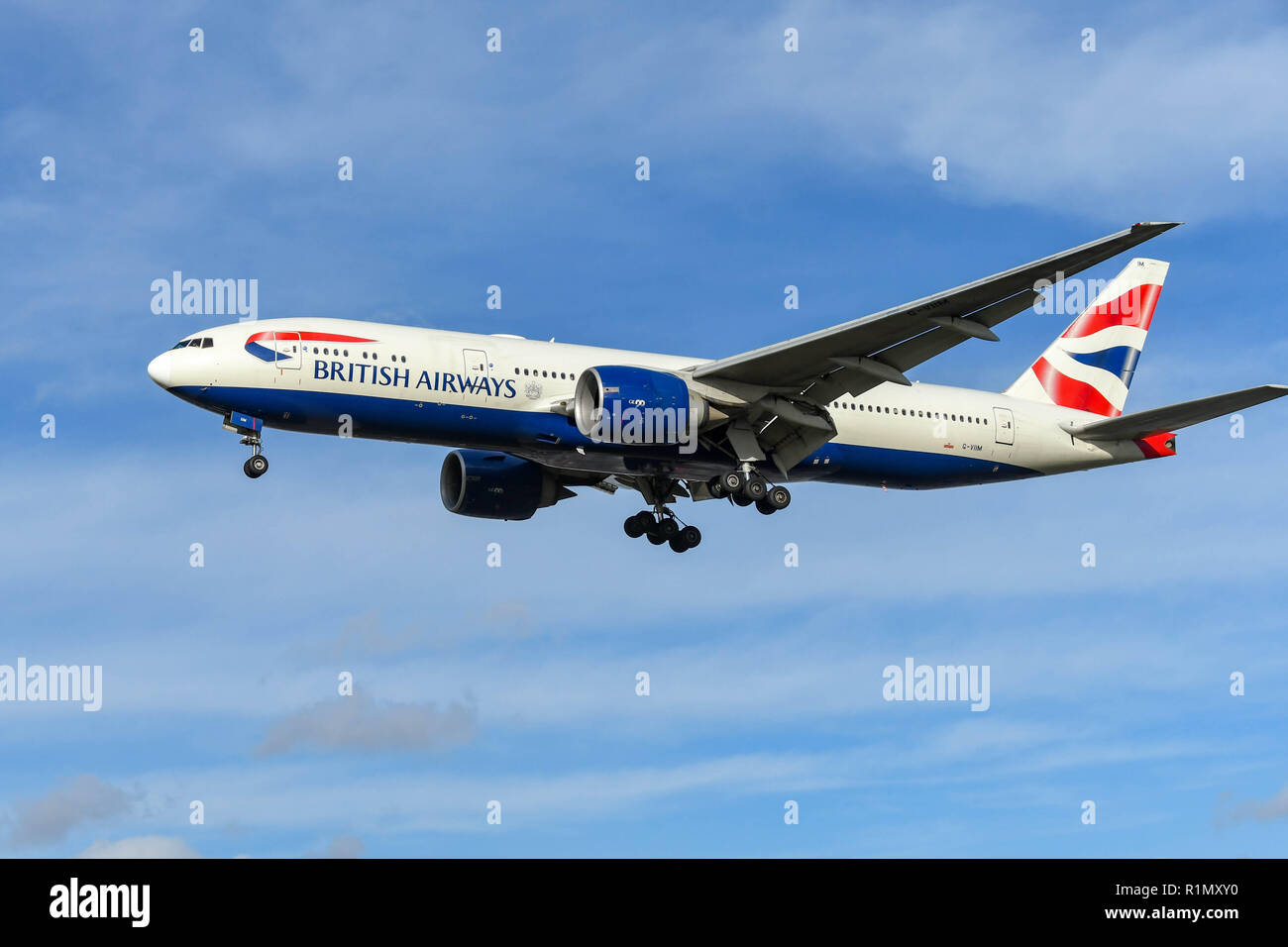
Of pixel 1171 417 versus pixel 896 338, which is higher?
pixel 896 338

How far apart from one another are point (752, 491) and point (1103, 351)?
565 inches

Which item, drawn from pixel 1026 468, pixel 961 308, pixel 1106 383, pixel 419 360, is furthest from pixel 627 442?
pixel 1106 383

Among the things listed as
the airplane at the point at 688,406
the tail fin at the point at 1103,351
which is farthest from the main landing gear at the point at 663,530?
the tail fin at the point at 1103,351

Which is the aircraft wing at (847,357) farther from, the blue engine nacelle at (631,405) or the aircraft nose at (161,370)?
the aircraft nose at (161,370)

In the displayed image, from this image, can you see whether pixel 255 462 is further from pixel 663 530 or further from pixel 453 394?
pixel 663 530

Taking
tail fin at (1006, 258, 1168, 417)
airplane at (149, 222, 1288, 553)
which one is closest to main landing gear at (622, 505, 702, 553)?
airplane at (149, 222, 1288, 553)

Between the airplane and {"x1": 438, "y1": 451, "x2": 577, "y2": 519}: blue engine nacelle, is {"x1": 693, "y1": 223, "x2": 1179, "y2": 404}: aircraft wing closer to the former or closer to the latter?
the airplane

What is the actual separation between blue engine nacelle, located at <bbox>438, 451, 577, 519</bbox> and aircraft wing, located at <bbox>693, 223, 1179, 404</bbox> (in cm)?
693

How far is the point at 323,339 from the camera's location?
3744 cm

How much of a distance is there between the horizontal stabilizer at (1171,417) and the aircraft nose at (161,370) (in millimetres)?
25275

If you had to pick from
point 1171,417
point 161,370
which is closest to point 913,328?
point 1171,417

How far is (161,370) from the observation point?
3647 cm

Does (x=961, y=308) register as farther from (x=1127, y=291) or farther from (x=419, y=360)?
(x=1127, y=291)

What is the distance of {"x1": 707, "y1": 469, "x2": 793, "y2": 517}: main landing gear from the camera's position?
41.3 meters
